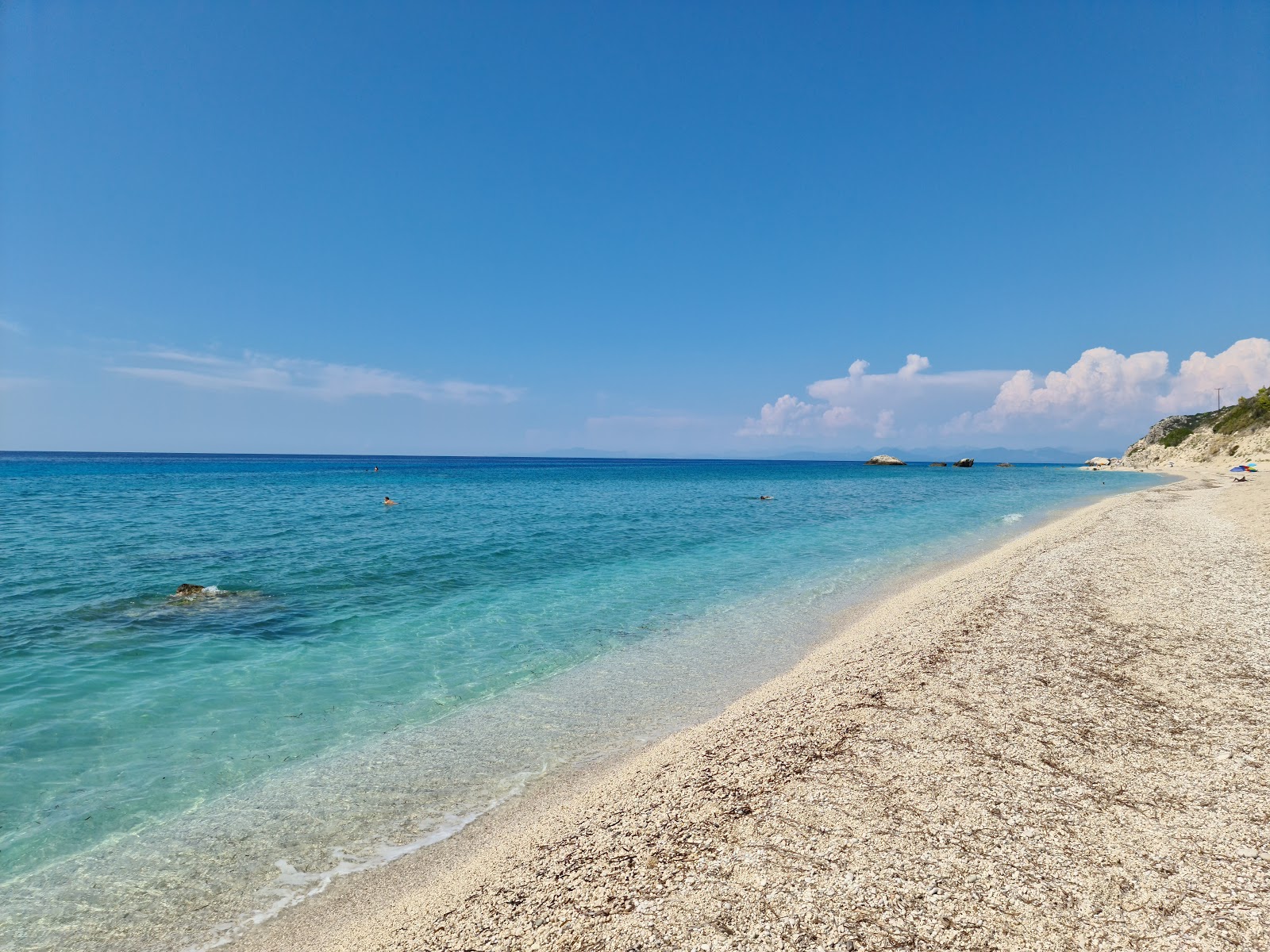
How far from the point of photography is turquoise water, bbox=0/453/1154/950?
6.44 m

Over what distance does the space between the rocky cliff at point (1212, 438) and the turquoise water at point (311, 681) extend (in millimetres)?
97678

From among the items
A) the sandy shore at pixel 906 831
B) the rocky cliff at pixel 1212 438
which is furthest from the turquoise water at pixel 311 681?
the rocky cliff at pixel 1212 438

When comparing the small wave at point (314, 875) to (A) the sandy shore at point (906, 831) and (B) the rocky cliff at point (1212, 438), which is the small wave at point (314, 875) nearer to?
(A) the sandy shore at point (906, 831)

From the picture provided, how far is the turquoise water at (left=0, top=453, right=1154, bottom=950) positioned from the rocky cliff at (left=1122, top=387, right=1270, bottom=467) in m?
97.7

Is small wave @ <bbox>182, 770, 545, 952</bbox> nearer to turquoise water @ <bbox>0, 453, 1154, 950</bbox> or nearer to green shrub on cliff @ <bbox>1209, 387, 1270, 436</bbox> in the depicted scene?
turquoise water @ <bbox>0, 453, 1154, 950</bbox>

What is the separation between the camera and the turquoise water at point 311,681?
6.44 metres

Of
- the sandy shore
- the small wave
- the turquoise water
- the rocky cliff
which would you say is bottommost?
the small wave

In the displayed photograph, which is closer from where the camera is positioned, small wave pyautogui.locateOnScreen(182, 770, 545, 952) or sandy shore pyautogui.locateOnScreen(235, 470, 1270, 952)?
sandy shore pyautogui.locateOnScreen(235, 470, 1270, 952)

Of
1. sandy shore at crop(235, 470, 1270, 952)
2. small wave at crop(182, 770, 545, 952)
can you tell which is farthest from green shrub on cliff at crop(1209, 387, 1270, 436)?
small wave at crop(182, 770, 545, 952)

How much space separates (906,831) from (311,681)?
1073 centimetres

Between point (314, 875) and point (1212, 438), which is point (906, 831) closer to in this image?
point (314, 875)

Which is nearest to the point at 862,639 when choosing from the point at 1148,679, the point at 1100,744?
the point at 1148,679

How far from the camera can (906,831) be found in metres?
5.31

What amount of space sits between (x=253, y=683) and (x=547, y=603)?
7799 mm
